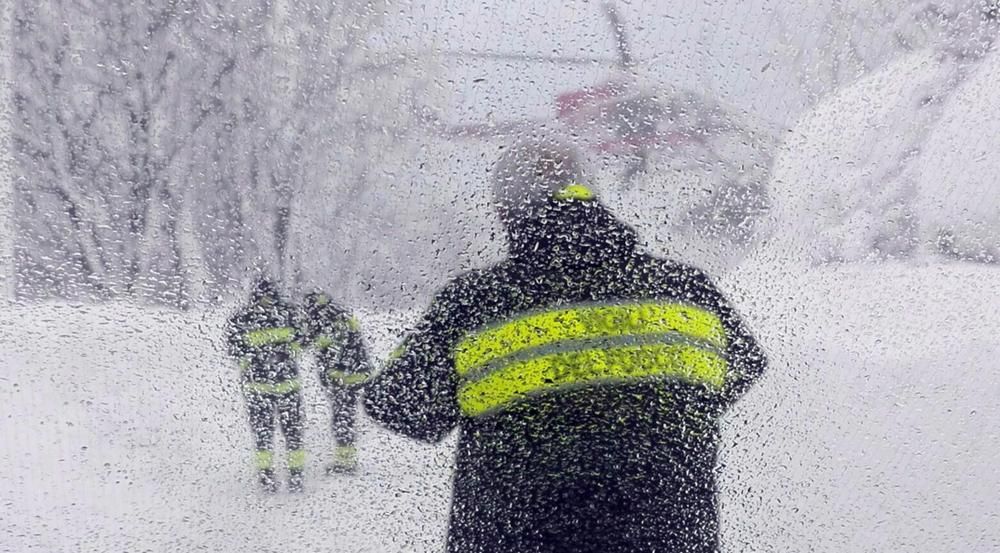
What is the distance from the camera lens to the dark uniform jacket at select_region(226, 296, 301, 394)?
3.02ft

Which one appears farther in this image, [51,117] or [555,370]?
[555,370]

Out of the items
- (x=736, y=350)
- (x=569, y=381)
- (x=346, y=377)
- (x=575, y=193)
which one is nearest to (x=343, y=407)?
(x=346, y=377)

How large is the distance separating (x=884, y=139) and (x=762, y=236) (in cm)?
19

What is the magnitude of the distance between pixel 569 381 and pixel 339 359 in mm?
277

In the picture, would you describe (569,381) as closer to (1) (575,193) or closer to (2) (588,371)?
(2) (588,371)

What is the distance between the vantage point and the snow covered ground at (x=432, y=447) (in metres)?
0.91

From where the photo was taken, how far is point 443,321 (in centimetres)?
95

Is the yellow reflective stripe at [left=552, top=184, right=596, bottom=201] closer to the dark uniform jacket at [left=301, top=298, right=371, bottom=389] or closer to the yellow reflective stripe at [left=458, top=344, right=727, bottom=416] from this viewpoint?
the yellow reflective stripe at [left=458, top=344, right=727, bottom=416]

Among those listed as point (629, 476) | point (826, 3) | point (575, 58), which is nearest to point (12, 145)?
point (575, 58)

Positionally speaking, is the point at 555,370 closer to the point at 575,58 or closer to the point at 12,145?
the point at 575,58

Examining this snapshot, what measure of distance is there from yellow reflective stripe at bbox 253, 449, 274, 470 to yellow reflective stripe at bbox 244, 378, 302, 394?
0.24ft

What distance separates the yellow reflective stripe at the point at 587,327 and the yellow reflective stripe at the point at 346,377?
0.12 meters

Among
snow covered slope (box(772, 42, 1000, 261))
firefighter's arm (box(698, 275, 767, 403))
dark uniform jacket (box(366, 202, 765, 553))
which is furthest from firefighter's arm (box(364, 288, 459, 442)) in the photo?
snow covered slope (box(772, 42, 1000, 261))

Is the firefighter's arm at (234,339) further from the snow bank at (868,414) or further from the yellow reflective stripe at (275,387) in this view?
the snow bank at (868,414)
